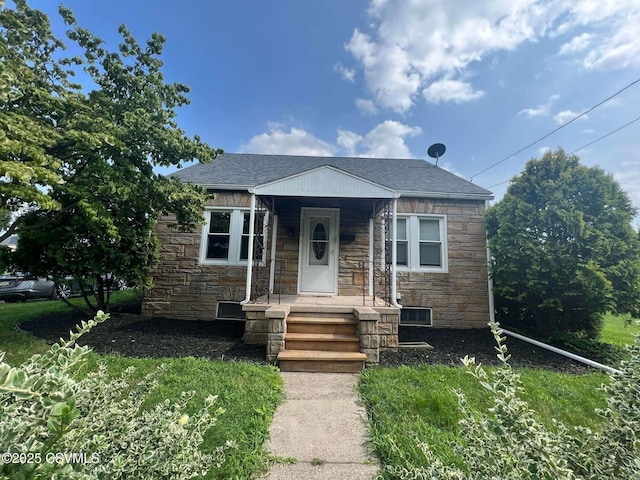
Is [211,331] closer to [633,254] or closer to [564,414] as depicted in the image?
[564,414]

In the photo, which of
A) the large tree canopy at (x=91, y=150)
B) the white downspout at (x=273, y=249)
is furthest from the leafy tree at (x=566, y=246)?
the large tree canopy at (x=91, y=150)

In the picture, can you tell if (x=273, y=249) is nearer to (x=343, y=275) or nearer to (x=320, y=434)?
(x=343, y=275)

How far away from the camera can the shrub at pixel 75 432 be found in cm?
81

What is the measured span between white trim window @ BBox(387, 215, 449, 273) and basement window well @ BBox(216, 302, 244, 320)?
454cm

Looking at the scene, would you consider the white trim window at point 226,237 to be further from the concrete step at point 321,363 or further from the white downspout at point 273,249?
the concrete step at point 321,363

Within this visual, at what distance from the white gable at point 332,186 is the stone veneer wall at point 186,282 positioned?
310 centimetres

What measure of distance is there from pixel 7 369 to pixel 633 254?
8381 millimetres

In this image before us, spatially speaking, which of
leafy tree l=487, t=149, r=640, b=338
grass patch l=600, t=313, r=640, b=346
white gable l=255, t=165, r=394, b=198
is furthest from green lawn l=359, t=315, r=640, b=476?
white gable l=255, t=165, r=394, b=198

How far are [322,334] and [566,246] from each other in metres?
5.43

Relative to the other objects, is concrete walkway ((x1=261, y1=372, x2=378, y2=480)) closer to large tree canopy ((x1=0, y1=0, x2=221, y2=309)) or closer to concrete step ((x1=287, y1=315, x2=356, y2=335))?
concrete step ((x1=287, y1=315, x2=356, y2=335))

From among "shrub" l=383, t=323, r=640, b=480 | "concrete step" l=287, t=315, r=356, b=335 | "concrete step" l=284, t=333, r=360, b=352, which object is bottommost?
"concrete step" l=284, t=333, r=360, b=352

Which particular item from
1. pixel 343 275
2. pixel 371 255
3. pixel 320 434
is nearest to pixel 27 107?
pixel 320 434

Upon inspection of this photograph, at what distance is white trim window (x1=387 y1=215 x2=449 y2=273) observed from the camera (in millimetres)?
7297

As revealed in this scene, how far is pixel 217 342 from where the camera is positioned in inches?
197
